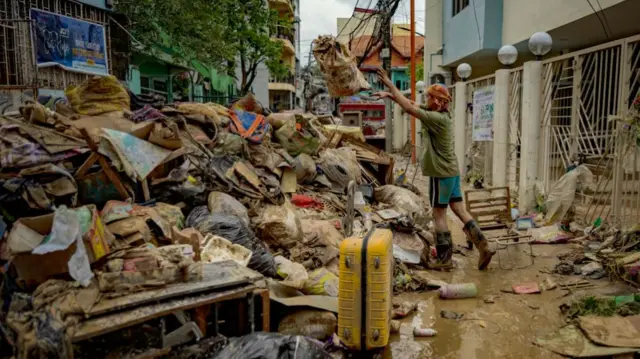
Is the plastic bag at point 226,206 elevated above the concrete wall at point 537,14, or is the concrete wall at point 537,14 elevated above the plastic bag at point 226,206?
the concrete wall at point 537,14

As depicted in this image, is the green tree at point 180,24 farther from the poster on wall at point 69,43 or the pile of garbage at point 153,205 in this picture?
the pile of garbage at point 153,205

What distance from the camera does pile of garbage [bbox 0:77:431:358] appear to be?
251 cm

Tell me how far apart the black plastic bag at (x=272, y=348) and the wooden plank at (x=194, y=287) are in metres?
0.35

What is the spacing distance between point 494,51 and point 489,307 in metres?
9.60

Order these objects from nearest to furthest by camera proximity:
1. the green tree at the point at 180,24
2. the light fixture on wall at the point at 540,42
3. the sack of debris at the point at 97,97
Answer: the sack of debris at the point at 97,97, the light fixture on wall at the point at 540,42, the green tree at the point at 180,24

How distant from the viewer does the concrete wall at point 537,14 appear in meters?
8.05

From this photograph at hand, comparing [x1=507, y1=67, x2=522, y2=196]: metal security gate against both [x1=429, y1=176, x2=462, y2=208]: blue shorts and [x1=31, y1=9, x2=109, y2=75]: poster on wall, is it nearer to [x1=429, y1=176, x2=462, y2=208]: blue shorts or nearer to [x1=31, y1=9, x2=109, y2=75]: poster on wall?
[x1=429, y1=176, x2=462, y2=208]: blue shorts

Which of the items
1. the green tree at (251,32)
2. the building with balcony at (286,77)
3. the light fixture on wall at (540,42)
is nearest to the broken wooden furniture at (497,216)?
the light fixture on wall at (540,42)

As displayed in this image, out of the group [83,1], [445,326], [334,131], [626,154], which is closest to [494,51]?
[334,131]

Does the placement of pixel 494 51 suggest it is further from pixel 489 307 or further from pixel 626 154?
pixel 489 307

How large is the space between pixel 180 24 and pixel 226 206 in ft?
21.3

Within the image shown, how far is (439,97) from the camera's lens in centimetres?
458

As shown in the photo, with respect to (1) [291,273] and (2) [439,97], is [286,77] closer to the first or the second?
(2) [439,97]

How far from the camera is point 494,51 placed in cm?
1185
